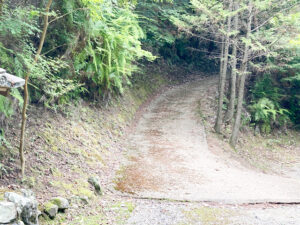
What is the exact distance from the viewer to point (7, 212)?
13.3 feet

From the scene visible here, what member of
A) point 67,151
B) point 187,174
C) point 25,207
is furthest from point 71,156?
point 187,174

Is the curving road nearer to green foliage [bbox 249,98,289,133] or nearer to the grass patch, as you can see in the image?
the grass patch

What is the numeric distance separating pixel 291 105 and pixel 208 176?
41.2 ft

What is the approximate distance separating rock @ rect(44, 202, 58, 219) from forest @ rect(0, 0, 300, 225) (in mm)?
36

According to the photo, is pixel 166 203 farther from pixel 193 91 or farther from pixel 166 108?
pixel 193 91

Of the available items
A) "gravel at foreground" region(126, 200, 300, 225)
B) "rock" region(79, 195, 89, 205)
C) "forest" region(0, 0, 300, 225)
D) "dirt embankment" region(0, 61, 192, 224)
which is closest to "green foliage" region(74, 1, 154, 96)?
"forest" region(0, 0, 300, 225)

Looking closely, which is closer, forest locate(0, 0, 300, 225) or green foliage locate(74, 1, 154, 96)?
forest locate(0, 0, 300, 225)

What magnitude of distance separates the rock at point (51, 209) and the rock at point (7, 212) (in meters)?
1.07

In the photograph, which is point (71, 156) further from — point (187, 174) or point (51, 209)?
point (187, 174)

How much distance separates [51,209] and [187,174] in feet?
15.0

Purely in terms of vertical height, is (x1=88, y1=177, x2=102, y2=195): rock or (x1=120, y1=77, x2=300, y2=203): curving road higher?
(x1=88, y1=177, x2=102, y2=195): rock

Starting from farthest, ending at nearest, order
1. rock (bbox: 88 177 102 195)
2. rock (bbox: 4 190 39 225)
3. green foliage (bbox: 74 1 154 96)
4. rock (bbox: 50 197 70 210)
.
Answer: green foliage (bbox: 74 1 154 96)
rock (bbox: 88 177 102 195)
rock (bbox: 50 197 70 210)
rock (bbox: 4 190 39 225)

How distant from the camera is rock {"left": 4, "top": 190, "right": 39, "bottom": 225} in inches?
175

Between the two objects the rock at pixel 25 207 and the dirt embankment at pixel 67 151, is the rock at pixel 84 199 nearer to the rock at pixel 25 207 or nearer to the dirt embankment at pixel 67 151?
the dirt embankment at pixel 67 151
